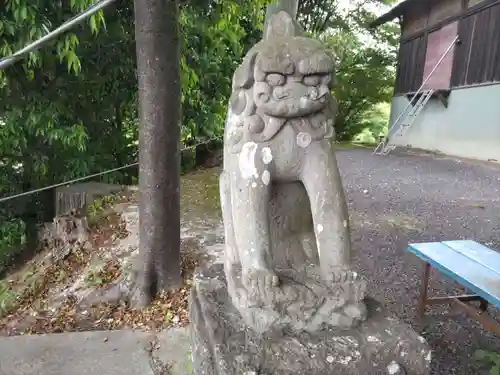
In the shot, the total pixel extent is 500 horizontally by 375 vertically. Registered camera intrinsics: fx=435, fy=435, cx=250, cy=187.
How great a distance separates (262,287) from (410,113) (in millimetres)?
10271

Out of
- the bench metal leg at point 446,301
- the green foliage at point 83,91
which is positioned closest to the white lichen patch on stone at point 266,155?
the bench metal leg at point 446,301

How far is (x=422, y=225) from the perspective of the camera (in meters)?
4.27

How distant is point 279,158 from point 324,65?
30 centimetres

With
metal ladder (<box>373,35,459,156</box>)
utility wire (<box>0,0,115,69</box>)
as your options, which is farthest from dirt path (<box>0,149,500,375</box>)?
metal ladder (<box>373,35,459,156</box>)

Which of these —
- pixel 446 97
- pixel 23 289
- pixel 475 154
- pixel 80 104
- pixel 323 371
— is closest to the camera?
pixel 323 371

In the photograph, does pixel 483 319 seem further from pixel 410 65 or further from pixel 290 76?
pixel 410 65

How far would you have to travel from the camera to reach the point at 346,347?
4.01 ft

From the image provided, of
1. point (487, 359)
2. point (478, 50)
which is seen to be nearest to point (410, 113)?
point (478, 50)

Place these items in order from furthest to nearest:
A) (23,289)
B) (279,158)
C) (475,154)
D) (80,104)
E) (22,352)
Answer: (475,154) < (80,104) < (23,289) < (22,352) < (279,158)

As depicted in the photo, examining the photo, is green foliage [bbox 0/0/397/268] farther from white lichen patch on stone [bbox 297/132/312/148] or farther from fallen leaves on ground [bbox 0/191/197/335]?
white lichen patch on stone [bbox 297/132/312/148]

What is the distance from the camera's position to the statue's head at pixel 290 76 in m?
1.26

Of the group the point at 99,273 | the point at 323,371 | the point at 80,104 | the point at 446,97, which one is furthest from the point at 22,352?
the point at 446,97

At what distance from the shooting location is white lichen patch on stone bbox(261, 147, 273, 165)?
4.35ft

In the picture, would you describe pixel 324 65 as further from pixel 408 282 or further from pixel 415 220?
pixel 415 220
